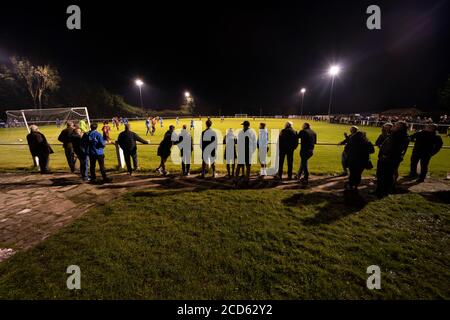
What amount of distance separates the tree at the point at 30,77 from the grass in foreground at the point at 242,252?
6120 cm

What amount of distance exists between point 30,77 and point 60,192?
5993cm

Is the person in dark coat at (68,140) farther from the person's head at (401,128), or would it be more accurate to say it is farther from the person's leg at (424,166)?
the person's leg at (424,166)

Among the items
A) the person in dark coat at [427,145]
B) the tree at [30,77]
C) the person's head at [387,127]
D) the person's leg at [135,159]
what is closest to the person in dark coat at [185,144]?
the person's leg at [135,159]

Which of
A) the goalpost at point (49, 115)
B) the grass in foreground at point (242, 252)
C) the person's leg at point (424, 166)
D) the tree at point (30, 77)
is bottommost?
the grass in foreground at point (242, 252)

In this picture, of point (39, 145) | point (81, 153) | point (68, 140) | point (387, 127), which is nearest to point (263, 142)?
point (387, 127)

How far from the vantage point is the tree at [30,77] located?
4659 centimetres

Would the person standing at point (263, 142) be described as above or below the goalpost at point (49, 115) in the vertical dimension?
below

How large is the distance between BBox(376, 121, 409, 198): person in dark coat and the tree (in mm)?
64596

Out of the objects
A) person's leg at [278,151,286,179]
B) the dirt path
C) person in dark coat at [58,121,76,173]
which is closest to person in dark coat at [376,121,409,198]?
the dirt path

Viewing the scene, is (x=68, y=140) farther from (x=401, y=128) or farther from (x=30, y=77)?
(x=30, y=77)

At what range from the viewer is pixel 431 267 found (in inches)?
139

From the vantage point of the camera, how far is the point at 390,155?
5.79 meters
